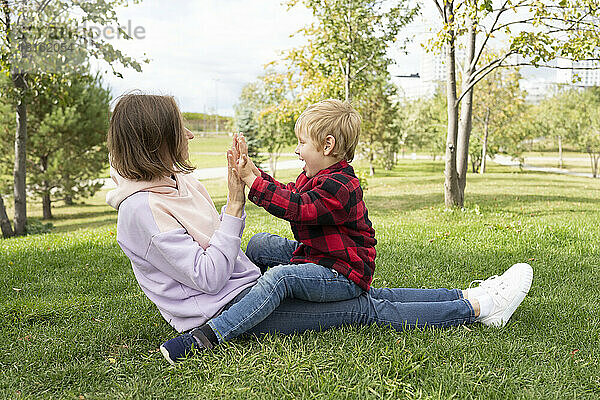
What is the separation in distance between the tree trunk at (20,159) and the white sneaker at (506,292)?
789 centimetres

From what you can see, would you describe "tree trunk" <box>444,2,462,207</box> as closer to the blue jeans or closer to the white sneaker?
the white sneaker

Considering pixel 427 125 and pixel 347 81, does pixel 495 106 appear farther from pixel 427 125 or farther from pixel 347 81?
pixel 347 81

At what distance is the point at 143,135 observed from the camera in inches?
89.1

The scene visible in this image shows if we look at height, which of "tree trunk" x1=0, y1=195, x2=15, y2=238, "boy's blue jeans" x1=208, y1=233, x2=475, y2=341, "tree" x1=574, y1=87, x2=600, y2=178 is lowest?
"tree trunk" x1=0, y1=195, x2=15, y2=238

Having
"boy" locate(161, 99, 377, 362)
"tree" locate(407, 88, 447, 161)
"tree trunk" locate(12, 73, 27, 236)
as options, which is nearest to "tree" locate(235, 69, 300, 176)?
"tree" locate(407, 88, 447, 161)

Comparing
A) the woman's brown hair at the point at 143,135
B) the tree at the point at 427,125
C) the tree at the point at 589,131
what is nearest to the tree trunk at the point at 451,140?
the woman's brown hair at the point at 143,135

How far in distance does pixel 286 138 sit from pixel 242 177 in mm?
20855

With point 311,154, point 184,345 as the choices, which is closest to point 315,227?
point 311,154

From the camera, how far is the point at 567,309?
3.14 m

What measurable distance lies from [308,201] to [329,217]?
0.41 ft

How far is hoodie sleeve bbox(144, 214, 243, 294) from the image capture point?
7.29 ft

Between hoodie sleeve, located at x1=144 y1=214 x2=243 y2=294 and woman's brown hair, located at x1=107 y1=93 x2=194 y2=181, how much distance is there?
0.31m

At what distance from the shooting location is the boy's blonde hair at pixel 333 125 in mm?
2609

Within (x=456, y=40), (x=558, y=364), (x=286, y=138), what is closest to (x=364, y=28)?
(x=456, y=40)
